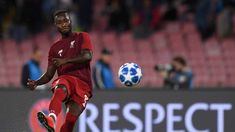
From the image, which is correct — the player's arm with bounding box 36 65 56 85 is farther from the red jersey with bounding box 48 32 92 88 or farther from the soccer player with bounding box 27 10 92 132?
the red jersey with bounding box 48 32 92 88

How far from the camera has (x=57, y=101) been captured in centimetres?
1141

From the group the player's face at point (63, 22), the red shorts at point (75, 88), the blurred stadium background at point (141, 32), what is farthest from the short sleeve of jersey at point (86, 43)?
the blurred stadium background at point (141, 32)

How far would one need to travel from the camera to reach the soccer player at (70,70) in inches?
456

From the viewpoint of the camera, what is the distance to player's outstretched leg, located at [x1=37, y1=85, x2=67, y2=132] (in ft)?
36.0

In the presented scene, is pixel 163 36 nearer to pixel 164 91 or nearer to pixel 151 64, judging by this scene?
pixel 151 64

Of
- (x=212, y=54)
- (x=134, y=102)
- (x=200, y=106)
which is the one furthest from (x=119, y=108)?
(x=212, y=54)

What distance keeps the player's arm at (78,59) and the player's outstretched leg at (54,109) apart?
324 millimetres

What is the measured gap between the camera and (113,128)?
1405 centimetres

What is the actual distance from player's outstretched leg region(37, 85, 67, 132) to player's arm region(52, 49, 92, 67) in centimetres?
32

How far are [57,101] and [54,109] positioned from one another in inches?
4.6

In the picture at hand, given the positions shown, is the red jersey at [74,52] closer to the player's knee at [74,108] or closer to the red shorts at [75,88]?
the red shorts at [75,88]

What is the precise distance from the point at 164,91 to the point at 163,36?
7.30 metres

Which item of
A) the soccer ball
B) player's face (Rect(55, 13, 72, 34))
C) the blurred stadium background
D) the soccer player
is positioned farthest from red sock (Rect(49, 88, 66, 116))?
the blurred stadium background

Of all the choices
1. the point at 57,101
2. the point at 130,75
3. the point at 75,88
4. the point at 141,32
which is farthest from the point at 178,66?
the point at 141,32
